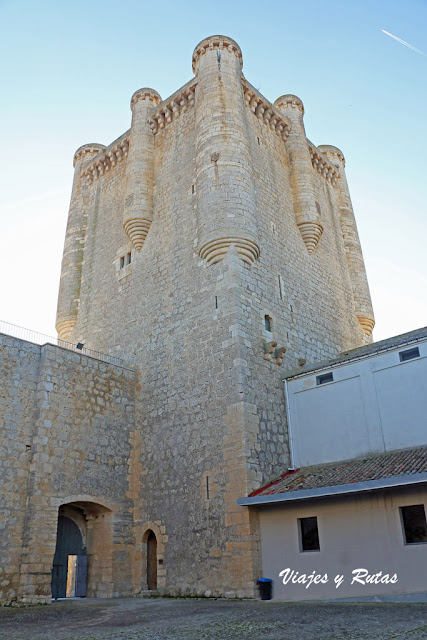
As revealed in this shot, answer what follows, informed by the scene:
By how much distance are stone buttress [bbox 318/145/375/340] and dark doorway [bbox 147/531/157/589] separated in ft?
36.8

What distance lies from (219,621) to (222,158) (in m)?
12.2

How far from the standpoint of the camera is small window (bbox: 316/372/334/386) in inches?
534

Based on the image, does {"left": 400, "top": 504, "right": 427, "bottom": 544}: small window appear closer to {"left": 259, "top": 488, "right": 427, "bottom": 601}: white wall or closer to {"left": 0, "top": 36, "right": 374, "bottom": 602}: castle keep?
{"left": 259, "top": 488, "right": 427, "bottom": 601}: white wall

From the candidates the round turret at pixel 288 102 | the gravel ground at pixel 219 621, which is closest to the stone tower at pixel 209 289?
the round turret at pixel 288 102

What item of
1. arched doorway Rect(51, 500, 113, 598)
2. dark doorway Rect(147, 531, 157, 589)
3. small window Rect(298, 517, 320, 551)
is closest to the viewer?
small window Rect(298, 517, 320, 551)

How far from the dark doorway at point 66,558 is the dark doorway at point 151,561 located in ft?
5.64

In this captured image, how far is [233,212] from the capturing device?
1473 centimetres

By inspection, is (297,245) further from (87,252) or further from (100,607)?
(100,607)

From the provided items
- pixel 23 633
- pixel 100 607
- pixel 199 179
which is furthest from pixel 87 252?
pixel 23 633

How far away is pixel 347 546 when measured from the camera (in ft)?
35.0

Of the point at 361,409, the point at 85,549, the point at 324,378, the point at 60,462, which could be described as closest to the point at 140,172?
the point at 324,378

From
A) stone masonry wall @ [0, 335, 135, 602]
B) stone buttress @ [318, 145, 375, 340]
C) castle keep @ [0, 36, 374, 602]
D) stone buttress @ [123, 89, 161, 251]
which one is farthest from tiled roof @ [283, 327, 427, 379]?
stone buttress @ [123, 89, 161, 251]

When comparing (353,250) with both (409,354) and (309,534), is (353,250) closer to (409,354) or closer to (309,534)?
(409,354)

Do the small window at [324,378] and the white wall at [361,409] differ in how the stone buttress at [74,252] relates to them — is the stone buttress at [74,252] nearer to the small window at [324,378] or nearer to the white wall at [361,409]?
the white wall at [361,409]
